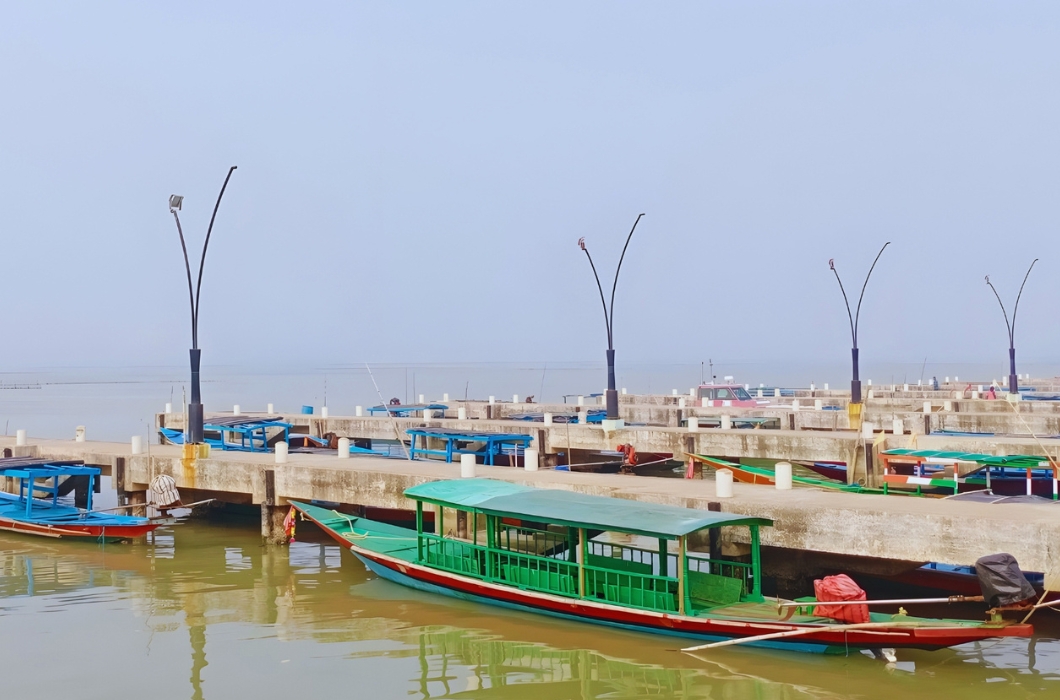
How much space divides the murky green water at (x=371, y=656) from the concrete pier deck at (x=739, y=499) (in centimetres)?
175

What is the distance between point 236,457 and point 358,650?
1285 centimetres

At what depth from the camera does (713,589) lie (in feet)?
53.3

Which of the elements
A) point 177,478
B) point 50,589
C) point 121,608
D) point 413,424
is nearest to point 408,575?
point 121,608

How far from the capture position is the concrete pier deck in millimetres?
15320

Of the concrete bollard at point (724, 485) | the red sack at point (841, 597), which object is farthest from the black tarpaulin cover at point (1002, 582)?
the concrete bollard at point (724, 485)

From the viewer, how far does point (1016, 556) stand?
1491cm

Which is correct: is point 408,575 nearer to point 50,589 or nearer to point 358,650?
point 358,650

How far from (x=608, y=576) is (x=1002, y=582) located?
21.7ft

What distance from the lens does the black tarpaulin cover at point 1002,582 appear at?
13586 millimetres

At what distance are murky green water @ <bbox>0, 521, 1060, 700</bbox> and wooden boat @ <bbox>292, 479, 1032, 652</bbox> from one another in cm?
42

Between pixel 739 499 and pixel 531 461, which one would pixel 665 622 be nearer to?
pixel 739 499

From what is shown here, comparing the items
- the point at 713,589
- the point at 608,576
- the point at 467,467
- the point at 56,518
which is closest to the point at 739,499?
the point at 713,589

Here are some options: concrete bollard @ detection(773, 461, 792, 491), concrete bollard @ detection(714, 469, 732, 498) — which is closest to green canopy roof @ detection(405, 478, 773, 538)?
concrete bollard @ detection(714, 469, 732, 498)

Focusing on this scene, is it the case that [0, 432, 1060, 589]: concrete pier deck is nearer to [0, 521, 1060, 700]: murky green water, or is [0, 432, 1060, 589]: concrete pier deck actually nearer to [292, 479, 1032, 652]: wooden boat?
[292, 479, 1032, 652]: wooden boat
